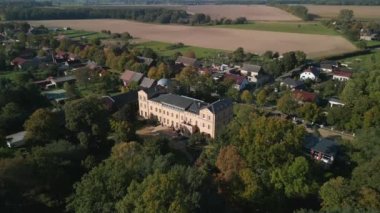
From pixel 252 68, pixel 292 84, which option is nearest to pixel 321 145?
pixel 292 84

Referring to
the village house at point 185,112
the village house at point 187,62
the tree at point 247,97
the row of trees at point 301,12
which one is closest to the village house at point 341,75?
the tree at point 247,97

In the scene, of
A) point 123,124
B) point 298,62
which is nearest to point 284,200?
point 123,124

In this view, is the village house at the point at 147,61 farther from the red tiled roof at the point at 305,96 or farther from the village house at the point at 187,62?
the red tiled roof at the point at 305,96

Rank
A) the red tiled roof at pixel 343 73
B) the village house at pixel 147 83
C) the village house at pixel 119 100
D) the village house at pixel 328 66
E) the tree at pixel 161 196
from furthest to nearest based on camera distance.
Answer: the village house at pixel 328 66 → the red tiled roof at pixel 343 73 → the village house at pixel 147 83 → the village house at pixel 119 100 → the tree at pixel 161 196

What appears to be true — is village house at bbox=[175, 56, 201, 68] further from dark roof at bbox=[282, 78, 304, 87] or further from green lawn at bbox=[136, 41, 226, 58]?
dark roof at bbox=[282, 78, 304, 87]

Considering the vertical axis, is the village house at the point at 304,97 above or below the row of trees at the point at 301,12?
below

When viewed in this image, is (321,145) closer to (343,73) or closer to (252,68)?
(252,68)
